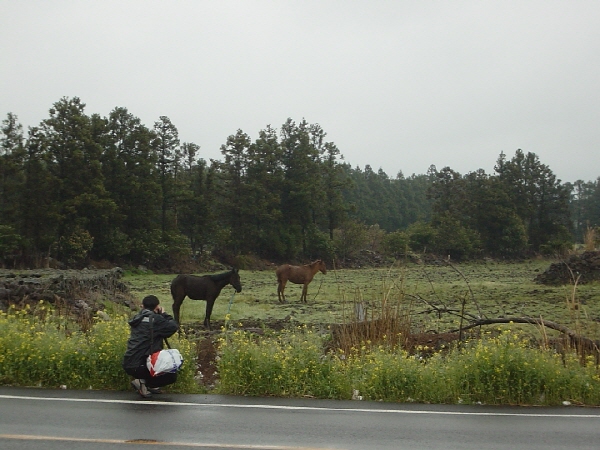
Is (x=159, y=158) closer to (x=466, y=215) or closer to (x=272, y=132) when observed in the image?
(x=272, y=132)

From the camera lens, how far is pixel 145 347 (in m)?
8.82

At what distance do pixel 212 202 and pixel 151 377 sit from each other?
48.7 metres

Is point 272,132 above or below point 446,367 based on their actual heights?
above

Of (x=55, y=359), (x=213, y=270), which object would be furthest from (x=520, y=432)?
(x=213, y=270)

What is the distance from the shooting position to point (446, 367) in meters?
9.70

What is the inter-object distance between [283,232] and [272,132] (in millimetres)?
11039

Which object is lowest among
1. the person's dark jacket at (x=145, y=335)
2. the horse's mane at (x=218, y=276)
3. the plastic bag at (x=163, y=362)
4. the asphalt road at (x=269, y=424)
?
the asphalt road at (x=269, y=424)

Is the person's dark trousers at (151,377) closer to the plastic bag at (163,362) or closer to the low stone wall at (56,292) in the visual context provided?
the plastic bag at (163,362)

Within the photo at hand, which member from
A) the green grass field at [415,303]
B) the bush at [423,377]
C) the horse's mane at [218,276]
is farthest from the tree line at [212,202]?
the bush at [423,377]

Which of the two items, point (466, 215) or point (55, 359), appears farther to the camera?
point (466, 215)

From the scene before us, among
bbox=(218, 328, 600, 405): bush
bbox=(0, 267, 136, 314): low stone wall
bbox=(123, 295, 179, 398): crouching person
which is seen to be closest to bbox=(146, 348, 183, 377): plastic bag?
bbox=(123, 295, 179, 398): crouching person

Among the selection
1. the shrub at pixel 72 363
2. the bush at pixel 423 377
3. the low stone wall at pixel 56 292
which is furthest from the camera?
the low stone wall at pixel 56 292

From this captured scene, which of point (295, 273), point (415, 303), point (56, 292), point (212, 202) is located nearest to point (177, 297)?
point (56, 292)

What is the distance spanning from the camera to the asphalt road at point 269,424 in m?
6.38
